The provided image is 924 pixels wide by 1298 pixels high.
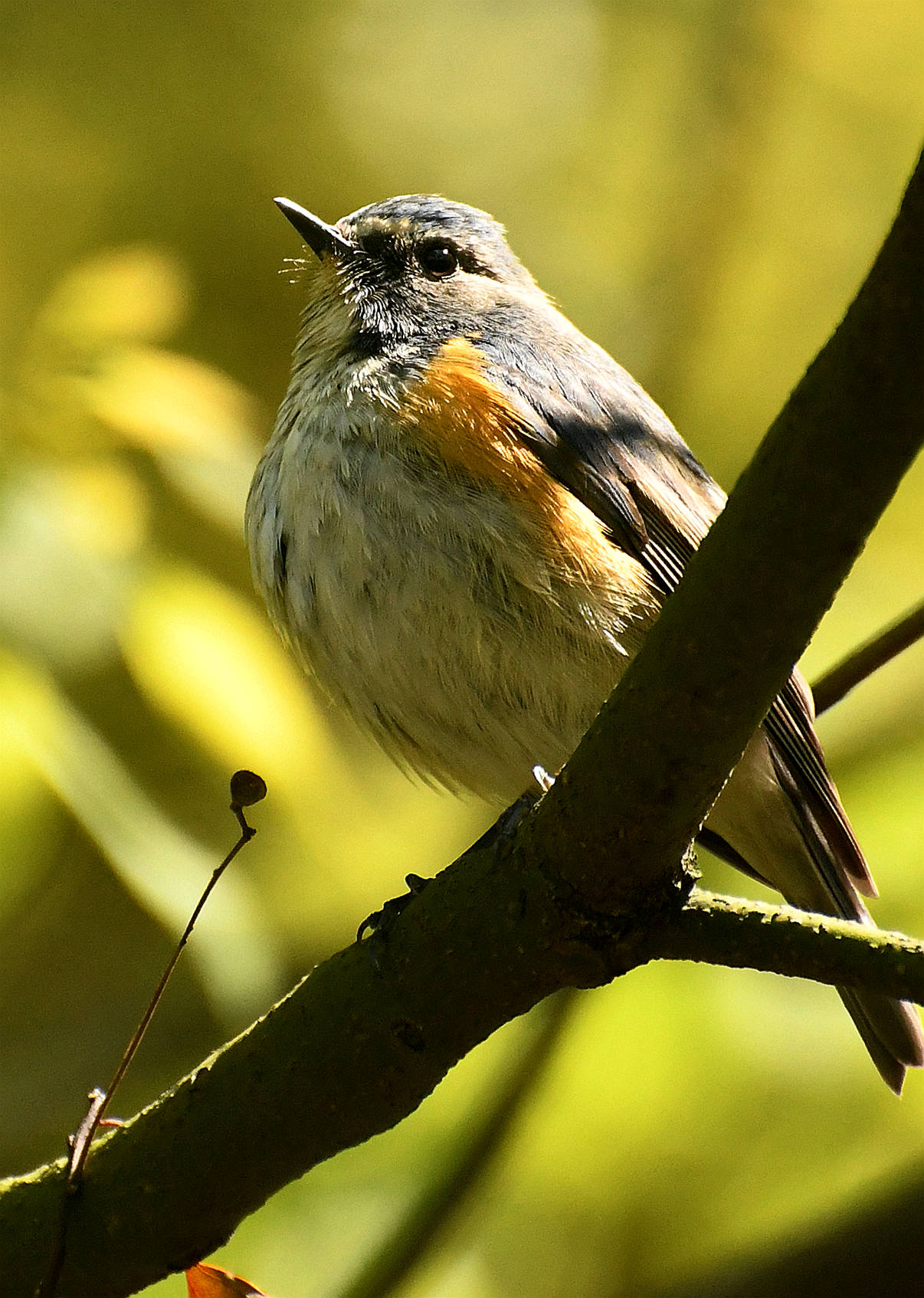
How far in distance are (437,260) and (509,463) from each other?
4.10ft

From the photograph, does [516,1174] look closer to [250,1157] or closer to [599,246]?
[250,1157]

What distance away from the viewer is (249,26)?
5.47 metres

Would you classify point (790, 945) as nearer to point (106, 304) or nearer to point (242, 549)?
point (106, 304)

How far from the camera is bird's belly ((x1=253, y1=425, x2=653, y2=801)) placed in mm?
3156

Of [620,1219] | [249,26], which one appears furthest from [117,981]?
[249,26]

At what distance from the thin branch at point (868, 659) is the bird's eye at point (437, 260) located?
6.08 ft

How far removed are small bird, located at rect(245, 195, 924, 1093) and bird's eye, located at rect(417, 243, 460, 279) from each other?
0.56 feet

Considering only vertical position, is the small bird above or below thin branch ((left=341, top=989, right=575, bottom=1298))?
above

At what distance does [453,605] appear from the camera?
3168mm

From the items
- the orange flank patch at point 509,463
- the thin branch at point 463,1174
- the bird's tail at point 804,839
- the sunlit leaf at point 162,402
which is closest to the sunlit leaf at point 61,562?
the sunlit leaf at point 162,402

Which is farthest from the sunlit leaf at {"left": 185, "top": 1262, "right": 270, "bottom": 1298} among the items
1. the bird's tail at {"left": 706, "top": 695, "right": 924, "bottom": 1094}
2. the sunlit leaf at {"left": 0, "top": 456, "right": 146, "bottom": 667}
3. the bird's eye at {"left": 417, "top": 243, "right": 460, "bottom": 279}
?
the bird's eye at {"left": 417, "top": 243, "right": 460, "bottom": 279}

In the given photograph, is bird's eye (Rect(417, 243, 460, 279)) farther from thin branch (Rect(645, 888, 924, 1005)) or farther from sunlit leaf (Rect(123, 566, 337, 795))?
thin branch (Rect(645, 888, 924, 1005))

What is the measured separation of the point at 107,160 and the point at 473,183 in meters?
1.37

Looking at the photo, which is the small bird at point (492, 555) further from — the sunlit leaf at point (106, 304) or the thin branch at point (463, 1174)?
the thin branch at point (463, 1174)
